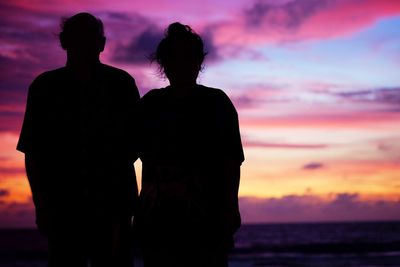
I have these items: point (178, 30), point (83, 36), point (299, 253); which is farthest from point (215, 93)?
point (299, 253)

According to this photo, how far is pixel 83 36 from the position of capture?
295 cm

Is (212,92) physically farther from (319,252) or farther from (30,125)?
(319,252)

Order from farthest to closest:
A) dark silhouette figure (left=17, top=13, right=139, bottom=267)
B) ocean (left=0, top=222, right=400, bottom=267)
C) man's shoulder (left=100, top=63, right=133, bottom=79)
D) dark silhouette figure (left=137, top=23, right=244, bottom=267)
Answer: ocean (left=0, top=222, right=400, bottom=267) < man's shoulder (left=100, top=63, right=133, bottom=79) < dark silhouette figure (left=17, top=13, right=139, bottom=267) < dark silhouette figure (left=137, top=23, right=244, bottom=267)

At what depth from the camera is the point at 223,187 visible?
263cm

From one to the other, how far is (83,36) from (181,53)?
56 cm

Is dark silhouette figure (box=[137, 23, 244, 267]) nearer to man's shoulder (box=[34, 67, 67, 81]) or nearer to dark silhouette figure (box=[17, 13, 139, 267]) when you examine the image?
dark silhouette figure (box=[17, 13, 139, 267])

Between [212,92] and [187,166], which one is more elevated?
[212,92]

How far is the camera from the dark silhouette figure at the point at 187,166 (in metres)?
2.64

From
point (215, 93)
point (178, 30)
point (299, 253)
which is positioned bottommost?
point (299, 253)

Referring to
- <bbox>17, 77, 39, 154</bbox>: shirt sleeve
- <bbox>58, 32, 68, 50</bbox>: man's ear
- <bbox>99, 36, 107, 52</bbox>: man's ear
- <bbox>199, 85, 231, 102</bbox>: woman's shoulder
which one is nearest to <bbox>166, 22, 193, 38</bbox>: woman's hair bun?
<bbox>199, 85, 231, 102</bbox>: woman's shoulder

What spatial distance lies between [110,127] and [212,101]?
1.79ft

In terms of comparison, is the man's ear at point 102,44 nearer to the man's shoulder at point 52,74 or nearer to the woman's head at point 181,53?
the man's shoulder at point 52,74

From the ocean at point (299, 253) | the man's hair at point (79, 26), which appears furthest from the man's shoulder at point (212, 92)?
the ocean at point (299, 253)

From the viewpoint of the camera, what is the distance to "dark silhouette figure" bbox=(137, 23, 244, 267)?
2.64 m
